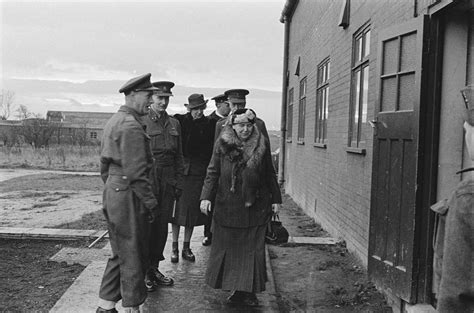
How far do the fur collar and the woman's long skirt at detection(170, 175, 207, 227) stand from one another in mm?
1689

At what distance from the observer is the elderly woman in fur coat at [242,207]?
5176mm

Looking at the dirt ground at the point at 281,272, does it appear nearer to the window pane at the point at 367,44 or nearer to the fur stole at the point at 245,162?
the fur stole at the point at 245,162

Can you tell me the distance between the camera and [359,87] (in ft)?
24.3

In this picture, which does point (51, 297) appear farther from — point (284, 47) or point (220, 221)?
point (284, 47)

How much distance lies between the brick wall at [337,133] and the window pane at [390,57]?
330 mm

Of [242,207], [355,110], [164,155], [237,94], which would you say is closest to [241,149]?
[242,207]

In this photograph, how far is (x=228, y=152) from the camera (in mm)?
5219

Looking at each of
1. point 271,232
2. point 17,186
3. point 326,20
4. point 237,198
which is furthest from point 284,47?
point 237,198

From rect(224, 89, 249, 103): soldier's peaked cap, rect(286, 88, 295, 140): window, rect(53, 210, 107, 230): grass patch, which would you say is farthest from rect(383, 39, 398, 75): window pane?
rect(286, 88, 295, 140): window

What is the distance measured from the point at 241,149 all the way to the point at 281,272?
245 cm

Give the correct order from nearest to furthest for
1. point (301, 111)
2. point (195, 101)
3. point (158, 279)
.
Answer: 1. point (158, 279)
2. point (195, 101)
3. point (301, 111)

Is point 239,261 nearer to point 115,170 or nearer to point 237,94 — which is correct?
point 115,170

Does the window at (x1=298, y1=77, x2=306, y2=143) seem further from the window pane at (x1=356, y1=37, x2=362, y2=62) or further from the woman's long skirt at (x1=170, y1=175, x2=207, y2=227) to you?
the woman's long skirt at (x1=170, y1=175, x2=207, y2=227)

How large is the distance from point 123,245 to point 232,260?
1.21m
